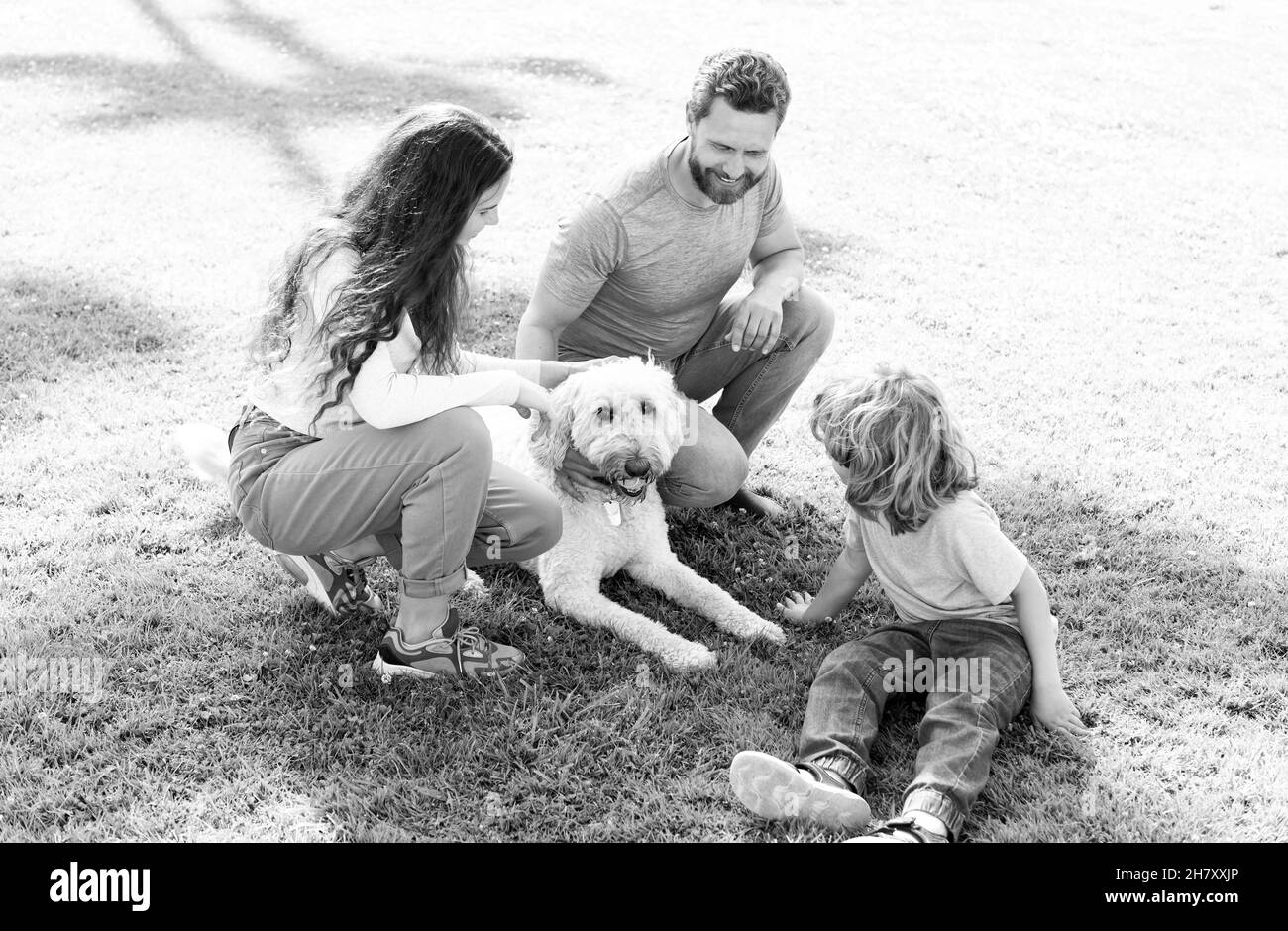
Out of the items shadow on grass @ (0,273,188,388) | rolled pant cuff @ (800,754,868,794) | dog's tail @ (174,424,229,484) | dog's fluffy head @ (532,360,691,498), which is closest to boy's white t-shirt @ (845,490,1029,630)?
rolled pant cuff @ (800,754,868,794)

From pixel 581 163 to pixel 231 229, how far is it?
3114mm

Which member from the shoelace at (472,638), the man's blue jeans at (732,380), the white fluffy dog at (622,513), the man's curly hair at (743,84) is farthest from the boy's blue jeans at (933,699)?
the man's curly hair at (743,84)

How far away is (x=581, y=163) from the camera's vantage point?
31.7 ft

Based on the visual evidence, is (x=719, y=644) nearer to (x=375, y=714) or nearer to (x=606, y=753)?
(x=606, y=753)

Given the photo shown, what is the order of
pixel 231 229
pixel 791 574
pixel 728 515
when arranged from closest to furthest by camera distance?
pixel 791 574, pixel 728 515, pixel 231 229

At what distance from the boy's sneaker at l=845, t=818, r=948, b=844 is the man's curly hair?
95.9 inches

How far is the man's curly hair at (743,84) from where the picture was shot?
3.88 metres

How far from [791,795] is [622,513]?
4.56 ft

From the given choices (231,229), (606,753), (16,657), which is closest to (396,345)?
(606,753)

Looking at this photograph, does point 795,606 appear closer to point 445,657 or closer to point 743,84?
point 445,657

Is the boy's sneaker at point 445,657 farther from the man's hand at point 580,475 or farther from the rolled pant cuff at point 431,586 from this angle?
the man's hand at point 580,475

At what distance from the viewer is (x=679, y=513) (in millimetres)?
4652

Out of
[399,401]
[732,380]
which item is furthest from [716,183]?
[399,401]

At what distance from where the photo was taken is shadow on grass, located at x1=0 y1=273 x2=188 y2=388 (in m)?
5.73
